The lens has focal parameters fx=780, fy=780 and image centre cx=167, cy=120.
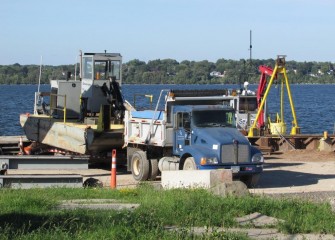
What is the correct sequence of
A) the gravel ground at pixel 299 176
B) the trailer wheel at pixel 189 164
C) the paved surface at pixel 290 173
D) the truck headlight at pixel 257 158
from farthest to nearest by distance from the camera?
the paved surface at pixel 290 173 → the truck headlight at pixel 257 158 → the trailer wheel at pixel 189 164 → the gravel ground at pixel 299 176

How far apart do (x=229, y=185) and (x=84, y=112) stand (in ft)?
42.7

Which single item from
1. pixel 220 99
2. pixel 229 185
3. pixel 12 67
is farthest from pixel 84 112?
pixel 12 67

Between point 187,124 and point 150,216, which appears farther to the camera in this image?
point 187,124

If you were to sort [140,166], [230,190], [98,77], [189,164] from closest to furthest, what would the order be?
[230,190], [189,164], [140,166], [98,77]

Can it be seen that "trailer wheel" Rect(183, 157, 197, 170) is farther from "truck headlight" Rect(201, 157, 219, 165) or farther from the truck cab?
"truck headlight" Rect(201, 157, 219, 165)

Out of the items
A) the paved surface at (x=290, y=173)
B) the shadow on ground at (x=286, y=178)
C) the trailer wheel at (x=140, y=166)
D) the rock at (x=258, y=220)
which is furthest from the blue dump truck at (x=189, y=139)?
the rock at (x=258, y=220)

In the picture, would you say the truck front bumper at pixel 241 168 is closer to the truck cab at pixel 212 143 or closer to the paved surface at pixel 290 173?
the truck cab at pixel 212 143

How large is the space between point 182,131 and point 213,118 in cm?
97

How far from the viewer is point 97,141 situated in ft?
82.0

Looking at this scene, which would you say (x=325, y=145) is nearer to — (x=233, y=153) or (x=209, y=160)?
(x=233, y=153)

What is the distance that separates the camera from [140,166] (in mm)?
23609

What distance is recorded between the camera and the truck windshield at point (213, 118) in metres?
22.2

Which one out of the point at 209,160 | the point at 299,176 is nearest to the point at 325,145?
the point at 299,176

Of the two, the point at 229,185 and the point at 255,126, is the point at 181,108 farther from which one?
the point at 255,126
